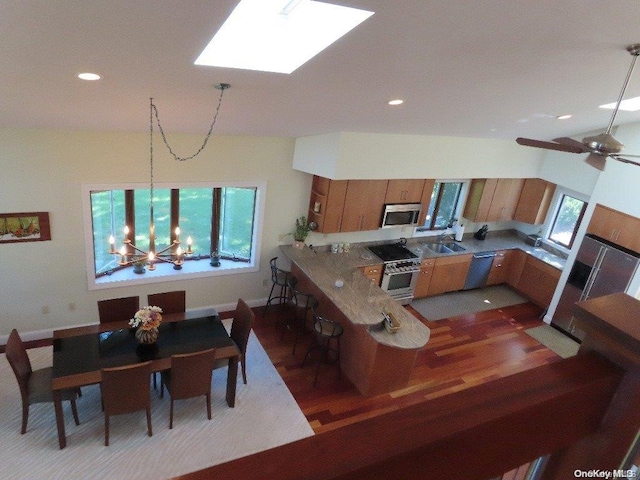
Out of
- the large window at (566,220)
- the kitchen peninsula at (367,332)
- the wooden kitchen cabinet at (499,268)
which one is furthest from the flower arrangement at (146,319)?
the large window at (566,220)

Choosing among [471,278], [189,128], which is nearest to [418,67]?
[189,128]

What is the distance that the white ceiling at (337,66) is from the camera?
1698mm

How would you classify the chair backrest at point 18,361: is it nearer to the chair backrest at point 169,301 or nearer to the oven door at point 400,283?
the chair backrest at point 169,301

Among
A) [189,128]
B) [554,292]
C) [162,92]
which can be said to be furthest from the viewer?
[554,292]

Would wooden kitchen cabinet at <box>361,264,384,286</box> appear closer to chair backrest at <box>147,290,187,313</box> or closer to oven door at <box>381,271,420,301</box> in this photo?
oven door at <box>381,271,420,301</box>

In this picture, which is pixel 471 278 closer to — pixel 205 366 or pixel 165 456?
pixel 205 366

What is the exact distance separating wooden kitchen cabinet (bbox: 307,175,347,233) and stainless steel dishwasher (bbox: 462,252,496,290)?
2.61 meters

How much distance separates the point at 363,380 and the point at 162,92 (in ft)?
11.4

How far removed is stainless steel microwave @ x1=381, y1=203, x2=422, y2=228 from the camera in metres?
6.12

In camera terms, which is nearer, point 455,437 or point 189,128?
point 455,437

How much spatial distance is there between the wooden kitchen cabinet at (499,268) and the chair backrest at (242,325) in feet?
15.4

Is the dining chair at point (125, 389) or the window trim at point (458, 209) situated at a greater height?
the window trim at point (458, 209)

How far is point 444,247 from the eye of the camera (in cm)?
686

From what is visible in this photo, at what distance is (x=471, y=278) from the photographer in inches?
276
